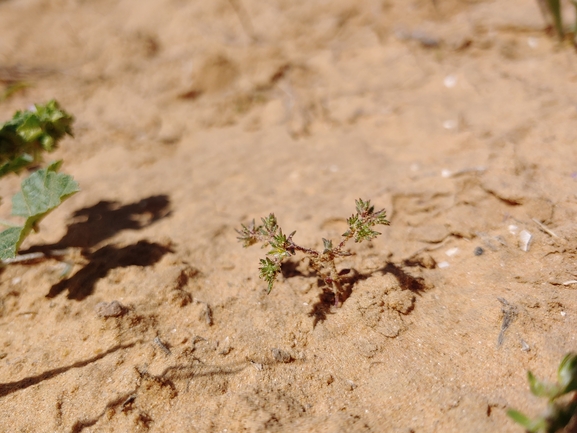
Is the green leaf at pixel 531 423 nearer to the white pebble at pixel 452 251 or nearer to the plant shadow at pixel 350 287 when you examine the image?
the plant shadow at pixel 350 287

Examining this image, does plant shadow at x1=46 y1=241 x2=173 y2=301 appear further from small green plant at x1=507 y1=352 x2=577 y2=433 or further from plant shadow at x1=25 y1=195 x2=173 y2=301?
small green plant at x1=507 y1=352 x2=577 y2=433

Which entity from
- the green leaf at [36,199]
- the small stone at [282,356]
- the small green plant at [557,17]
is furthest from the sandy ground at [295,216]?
the green leaf at [36,199]

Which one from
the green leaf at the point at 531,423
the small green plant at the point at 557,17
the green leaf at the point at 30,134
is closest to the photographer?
the green leaf at the point at 531,423

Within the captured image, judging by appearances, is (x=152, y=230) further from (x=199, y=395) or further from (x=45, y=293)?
(x=199, y=395)

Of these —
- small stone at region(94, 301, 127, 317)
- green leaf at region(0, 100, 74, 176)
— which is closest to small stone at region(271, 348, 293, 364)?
small stone at region(94, 301, 127, 317)

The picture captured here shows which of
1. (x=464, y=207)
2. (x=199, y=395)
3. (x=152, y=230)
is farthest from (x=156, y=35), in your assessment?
(x=199, y=395)

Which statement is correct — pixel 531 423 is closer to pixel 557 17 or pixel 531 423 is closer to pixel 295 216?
pixel 295 216

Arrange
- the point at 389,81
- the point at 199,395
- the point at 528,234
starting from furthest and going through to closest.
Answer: the point at 389,81, the point at 528,234, the point at 199,395

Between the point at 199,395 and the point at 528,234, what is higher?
the point at 199,395
